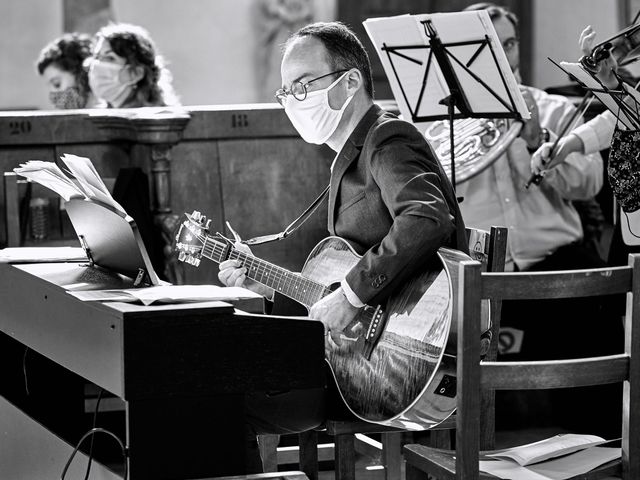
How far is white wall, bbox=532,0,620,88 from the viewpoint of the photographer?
865 centimetres

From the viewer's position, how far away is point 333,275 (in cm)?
312

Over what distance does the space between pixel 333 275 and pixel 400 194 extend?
0.35 m

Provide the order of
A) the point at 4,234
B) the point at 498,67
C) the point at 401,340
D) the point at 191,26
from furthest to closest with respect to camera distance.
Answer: the point at 191,26 → the point at 4,234 → the point at 498,67 → the point at 401,340

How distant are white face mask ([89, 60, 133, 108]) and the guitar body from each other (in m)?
2.82

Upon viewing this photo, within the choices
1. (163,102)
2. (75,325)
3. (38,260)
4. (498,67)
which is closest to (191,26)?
(163,102)

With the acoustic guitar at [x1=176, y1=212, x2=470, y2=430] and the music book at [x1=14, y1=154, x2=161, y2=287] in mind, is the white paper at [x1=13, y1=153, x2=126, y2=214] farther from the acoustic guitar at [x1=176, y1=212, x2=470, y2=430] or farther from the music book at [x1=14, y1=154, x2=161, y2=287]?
the acoustic guitar at [x1=176, y1=212, x2=470, y2=430]

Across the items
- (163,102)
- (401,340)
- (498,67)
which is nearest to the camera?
(401,340)

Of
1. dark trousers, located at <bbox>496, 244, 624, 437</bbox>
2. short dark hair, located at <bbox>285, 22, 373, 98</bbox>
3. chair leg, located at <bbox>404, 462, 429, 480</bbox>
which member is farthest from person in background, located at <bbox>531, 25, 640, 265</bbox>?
chair leg, located at <bbox>404, 462, 429, 480</bbox>

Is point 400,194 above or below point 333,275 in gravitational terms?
above

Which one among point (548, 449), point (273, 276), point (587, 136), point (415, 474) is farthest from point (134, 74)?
point (548, 449)

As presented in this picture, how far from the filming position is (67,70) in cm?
673

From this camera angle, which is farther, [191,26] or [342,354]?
[191,26]

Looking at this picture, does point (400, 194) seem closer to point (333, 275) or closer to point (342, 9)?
point (333, 275)

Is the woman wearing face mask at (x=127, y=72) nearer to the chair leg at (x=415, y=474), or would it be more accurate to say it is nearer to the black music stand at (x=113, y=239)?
the black music stand at (x=113, y=239)
